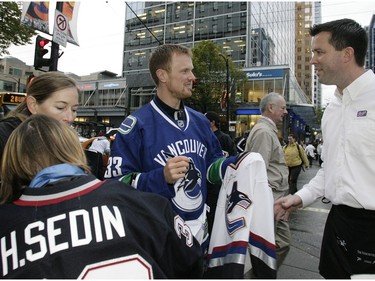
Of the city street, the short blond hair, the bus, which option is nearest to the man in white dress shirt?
the short blond hair

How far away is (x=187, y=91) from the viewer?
2.38 metres

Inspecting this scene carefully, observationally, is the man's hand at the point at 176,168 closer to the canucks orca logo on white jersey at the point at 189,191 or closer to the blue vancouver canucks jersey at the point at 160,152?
the blue vancouver canucks jersey at the point at 160,152

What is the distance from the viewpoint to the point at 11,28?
549 inches

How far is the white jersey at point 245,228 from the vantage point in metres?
1.81

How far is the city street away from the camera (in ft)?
13.4

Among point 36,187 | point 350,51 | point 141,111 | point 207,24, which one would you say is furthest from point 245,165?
point 207,24

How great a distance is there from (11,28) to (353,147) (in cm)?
1623

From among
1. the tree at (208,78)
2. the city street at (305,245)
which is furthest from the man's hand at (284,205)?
the tree at (208,78)

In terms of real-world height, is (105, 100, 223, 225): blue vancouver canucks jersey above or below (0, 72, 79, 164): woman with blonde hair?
below

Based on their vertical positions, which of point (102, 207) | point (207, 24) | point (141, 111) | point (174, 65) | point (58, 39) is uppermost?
point (207, 24)

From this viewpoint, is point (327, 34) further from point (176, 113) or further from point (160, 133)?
point (160, 133)

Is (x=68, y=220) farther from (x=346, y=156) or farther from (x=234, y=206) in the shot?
(x=346, y=156)

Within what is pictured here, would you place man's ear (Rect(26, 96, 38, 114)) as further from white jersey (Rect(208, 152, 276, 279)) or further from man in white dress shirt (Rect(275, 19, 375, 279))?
man in white dress shirt (Rect(275, 19, 375, 279))

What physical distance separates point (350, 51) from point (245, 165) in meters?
1.21
